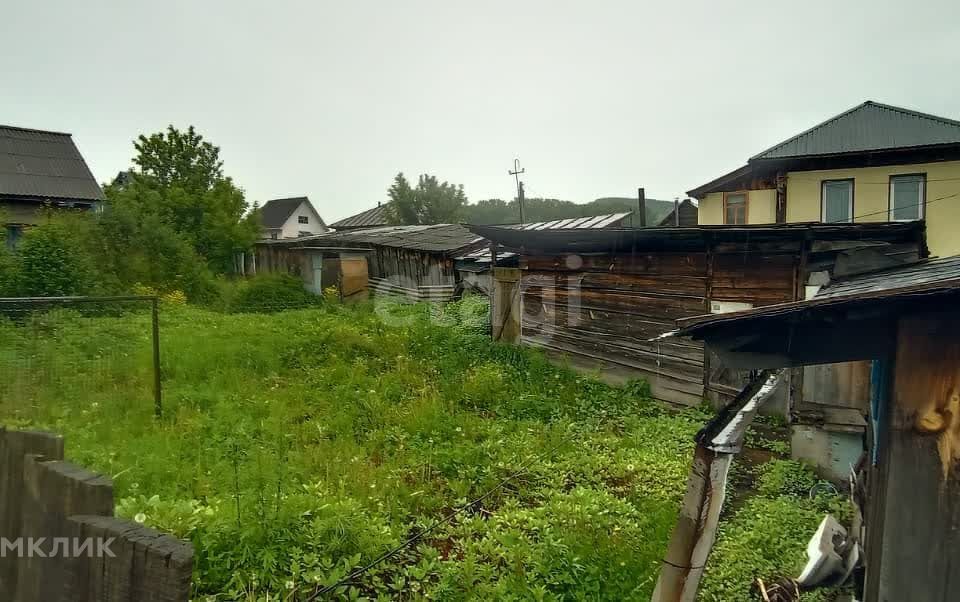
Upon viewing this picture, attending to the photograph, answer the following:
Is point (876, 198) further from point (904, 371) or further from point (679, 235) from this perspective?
point (904, 371)

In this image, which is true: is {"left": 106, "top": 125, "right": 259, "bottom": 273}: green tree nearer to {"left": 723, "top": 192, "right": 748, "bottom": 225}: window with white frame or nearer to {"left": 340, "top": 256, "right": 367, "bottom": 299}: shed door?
{"left": 340, "top": 256, "right": 367, "bottom": 299}: shed door

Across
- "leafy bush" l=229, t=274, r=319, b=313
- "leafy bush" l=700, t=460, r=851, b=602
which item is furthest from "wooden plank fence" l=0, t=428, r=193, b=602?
"leafy bush" l=229, t=274, r=319, b=313

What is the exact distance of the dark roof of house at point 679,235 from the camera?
7172 mm

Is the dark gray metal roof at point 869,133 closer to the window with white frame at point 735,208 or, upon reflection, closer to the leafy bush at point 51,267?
the window with white frame at point 735,208

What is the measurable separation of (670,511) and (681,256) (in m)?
5.14

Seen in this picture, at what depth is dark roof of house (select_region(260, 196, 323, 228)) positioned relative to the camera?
1753 inches

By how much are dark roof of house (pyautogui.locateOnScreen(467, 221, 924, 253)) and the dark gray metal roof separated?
985cm

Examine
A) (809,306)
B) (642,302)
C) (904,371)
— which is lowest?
(642,302)

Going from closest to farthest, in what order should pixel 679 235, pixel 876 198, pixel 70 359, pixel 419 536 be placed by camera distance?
1. pixel 419 536
2. pixel 70 359
3. pixel 679 235
4. pixel 876 198

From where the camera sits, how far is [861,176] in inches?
607

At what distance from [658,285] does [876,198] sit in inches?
420

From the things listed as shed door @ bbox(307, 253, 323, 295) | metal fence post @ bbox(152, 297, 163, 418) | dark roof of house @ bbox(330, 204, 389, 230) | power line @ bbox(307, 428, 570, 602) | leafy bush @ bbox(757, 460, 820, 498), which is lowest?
leafy bush @ bbox(757, 460, 820, 498)

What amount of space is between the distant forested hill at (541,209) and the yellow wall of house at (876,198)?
59.9 feet

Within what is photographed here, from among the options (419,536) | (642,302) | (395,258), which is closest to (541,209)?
(395,258)
